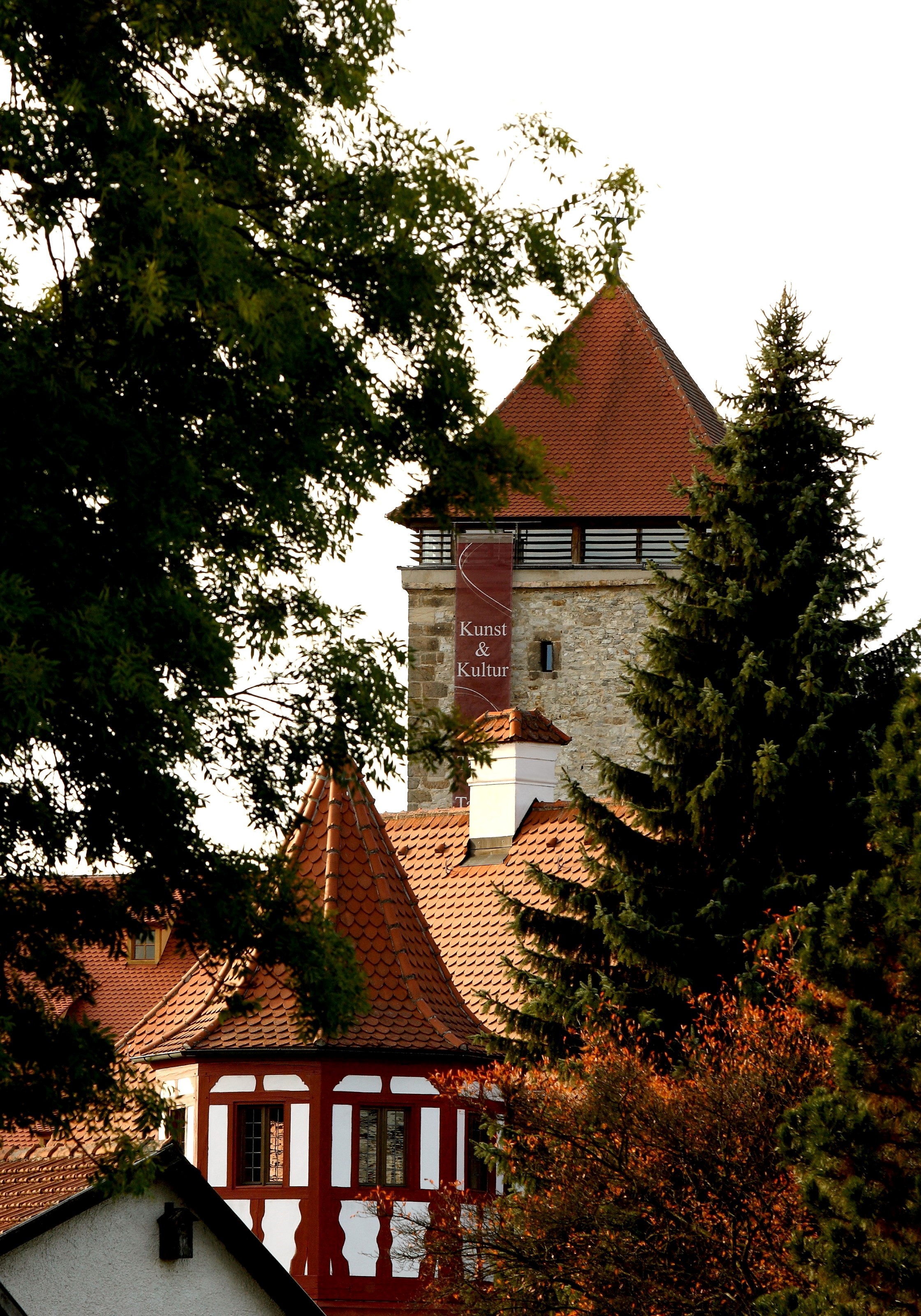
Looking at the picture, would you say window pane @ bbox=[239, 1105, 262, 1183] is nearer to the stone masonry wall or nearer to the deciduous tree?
the deciduous tree

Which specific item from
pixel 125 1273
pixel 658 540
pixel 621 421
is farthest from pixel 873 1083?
pixel 621 421

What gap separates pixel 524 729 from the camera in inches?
1118

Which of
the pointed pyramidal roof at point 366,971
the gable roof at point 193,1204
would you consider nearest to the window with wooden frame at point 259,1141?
the pointed pyramidal roof at point 366,971

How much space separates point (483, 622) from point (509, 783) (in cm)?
1265

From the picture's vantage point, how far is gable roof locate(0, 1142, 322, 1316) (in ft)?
59.3

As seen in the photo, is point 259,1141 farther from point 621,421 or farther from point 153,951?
point 621,421

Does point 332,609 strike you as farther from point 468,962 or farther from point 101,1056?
point 468,962

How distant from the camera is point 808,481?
22.0 metres

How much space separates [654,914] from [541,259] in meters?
10.5

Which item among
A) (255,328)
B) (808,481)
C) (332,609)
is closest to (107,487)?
(255,328)

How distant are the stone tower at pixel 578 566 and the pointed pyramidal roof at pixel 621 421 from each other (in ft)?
0.11

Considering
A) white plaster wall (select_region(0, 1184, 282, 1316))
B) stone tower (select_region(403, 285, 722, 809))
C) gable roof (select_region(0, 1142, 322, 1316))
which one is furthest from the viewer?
stone tower (select_region(403, 285, 722, 809))

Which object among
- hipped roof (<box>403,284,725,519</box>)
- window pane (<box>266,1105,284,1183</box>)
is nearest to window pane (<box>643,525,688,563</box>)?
hipped roof (<box>403,284,725,519</box>)

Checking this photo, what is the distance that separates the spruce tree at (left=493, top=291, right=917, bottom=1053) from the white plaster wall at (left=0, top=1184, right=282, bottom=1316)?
3.52 metres
